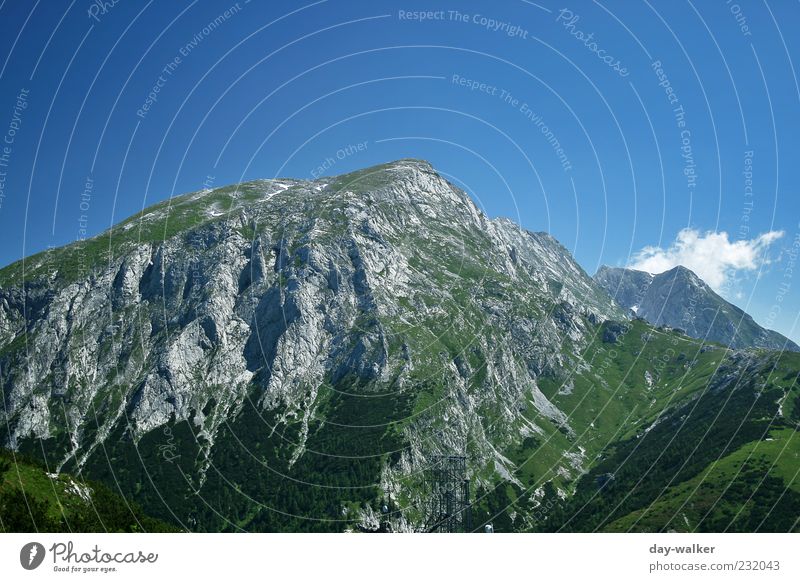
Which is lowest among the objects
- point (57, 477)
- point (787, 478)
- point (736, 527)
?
point (736, 527)
